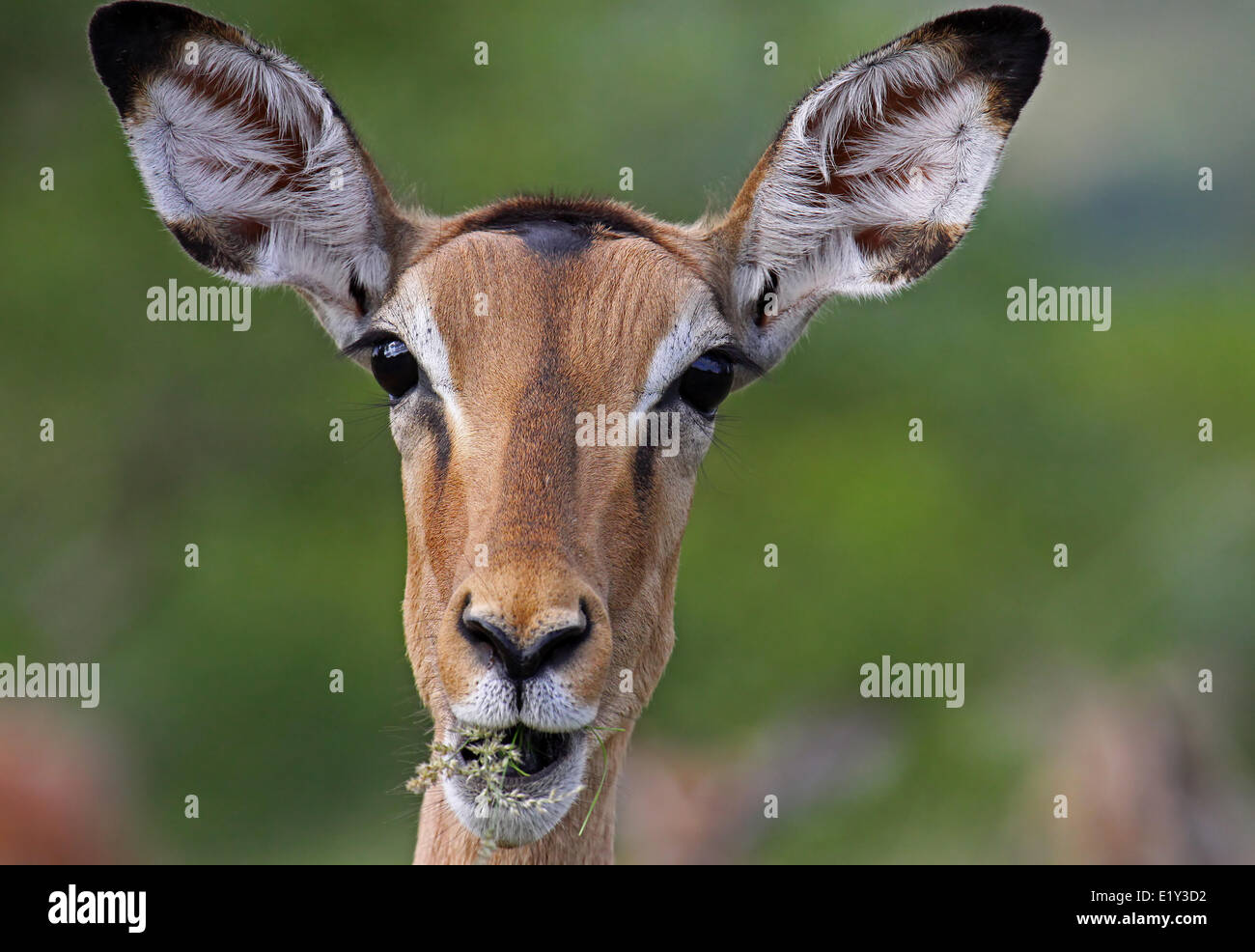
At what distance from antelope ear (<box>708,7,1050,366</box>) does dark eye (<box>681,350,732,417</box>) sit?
0.80m

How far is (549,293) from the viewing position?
7184 millimetres

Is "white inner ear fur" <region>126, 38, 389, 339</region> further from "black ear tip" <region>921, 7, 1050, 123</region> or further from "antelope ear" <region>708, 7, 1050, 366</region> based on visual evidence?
"black ear tip" <region>921, 7, 1050, 123</region>

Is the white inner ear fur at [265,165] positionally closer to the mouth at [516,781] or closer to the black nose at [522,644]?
the black nose at [522,644]

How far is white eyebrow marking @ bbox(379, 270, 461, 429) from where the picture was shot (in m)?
7.03

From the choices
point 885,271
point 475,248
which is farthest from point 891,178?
point 475,248

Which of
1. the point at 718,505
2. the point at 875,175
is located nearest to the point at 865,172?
the point at 875,175

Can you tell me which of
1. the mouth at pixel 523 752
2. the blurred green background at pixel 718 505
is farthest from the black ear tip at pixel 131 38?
the blurred green background at pixel 718 505

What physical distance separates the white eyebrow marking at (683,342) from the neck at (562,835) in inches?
69.9

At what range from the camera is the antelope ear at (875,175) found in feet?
24.6

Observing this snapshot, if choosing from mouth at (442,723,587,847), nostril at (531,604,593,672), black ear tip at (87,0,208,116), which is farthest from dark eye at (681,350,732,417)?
black ear tip at (87,0,208,116)

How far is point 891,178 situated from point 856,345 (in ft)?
49.8

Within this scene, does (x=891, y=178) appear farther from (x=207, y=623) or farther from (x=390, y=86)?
(x=390, y=86)

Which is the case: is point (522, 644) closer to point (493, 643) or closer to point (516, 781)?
point (493, 643)

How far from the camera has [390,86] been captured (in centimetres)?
2309
